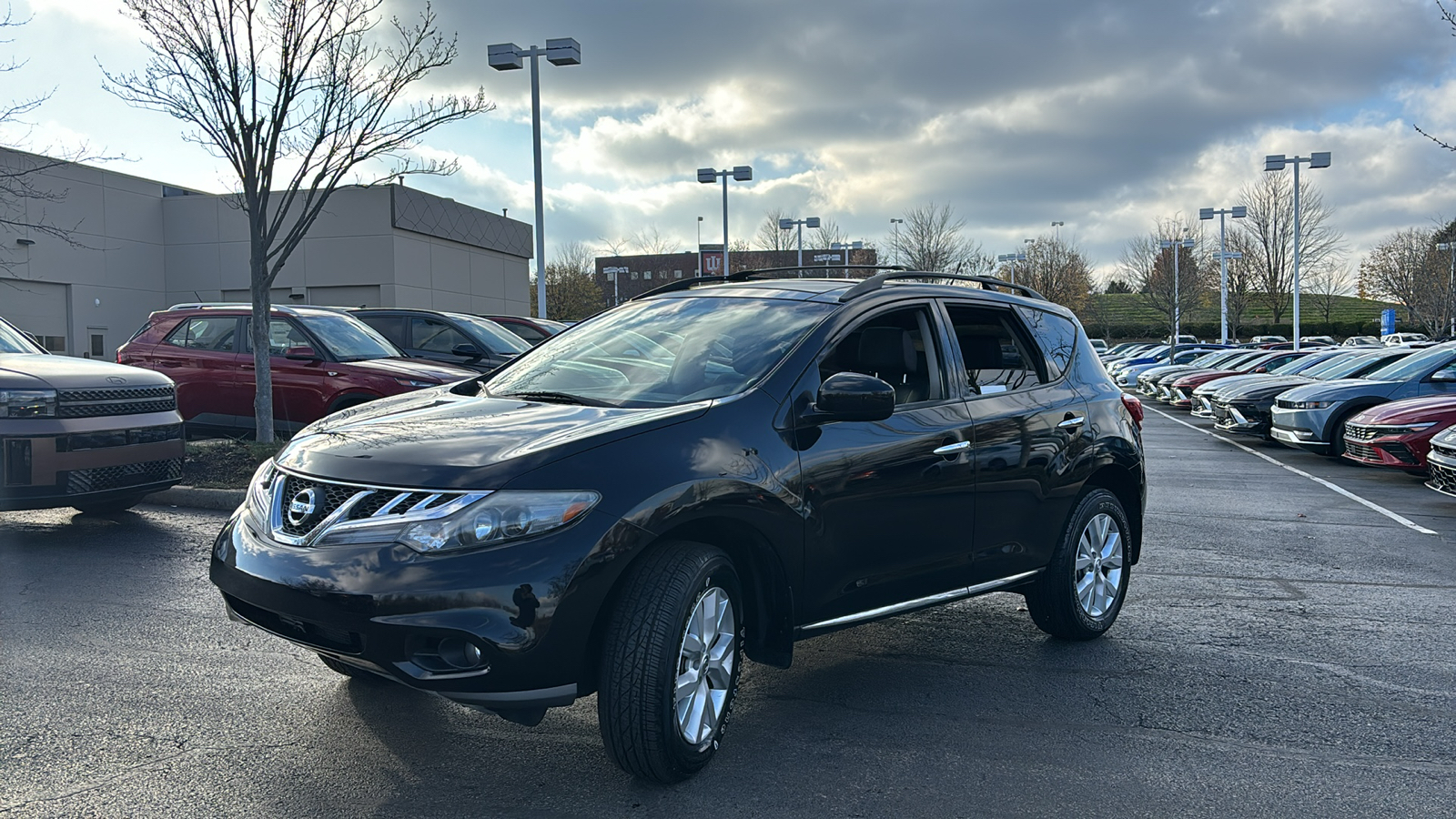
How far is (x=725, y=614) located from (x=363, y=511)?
4.07 ft

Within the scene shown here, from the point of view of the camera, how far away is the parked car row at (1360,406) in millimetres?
12039

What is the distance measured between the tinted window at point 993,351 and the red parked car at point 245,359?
6702mm

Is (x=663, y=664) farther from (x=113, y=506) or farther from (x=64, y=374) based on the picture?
(x=113, y=506)

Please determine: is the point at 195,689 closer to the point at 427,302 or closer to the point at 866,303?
the point at 866,303

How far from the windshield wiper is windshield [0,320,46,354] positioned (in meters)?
6.20

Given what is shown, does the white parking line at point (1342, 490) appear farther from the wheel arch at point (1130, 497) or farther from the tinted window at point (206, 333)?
the tinted window at point (206, 333)

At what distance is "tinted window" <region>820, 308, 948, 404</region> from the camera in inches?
185

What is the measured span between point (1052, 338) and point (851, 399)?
220 centimetres

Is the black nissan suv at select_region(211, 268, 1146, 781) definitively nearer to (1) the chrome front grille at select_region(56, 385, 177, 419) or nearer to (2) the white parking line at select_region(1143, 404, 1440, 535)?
(1) the chrome front grille at select_region(56, 385, 177, 419)

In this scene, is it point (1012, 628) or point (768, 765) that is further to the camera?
point (1012, 628)

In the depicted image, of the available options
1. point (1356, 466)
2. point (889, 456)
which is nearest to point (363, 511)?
point (889, 456)

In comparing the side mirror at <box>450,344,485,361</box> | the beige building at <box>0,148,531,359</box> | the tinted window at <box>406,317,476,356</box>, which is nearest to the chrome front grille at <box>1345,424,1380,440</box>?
the side mirror at <box>450,344,485,361</box>

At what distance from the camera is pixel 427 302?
121 feet

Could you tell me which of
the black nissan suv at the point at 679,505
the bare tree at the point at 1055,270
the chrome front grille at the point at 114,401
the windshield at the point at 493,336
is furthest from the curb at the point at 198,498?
the bare tree at the point at 1055,270
